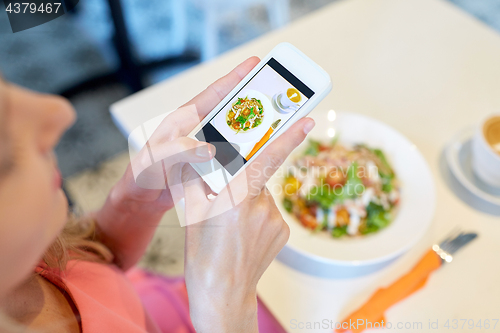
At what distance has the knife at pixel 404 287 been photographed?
17.0 inches

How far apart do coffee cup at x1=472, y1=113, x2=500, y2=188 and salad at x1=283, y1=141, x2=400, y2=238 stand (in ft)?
0.42

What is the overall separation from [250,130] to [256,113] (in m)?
0.02

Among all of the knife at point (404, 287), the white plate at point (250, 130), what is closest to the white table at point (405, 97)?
the knife at point (404, 287)

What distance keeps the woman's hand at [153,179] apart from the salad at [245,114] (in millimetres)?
21

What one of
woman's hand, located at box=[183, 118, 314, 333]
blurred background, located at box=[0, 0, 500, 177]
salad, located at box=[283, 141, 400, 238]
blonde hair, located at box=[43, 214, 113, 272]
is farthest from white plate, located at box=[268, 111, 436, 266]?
blurred background, located at box=[0, 0, 500, 177]

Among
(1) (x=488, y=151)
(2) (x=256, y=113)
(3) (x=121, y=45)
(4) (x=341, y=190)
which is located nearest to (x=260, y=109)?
(2) (x=256, y=113)

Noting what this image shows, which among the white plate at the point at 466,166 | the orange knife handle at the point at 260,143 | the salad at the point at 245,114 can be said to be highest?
the salad at the point at 245,114

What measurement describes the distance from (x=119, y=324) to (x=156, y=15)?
1.55 meters

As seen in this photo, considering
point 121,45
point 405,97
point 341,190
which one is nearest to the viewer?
point 341,190

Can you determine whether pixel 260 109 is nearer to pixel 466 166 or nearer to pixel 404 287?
pixel 404 287

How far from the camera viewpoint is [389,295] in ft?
1.46

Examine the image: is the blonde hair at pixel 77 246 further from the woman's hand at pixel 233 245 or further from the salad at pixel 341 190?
the salad at pixel 341 190

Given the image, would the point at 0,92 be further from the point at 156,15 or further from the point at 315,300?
the point at 156,15

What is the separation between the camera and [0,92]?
15 centimetres
